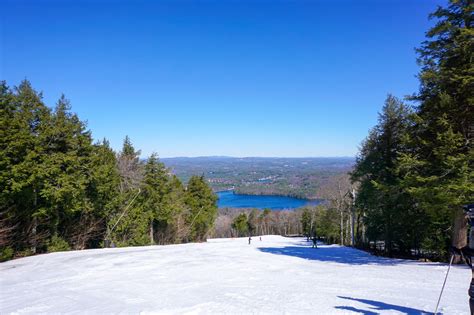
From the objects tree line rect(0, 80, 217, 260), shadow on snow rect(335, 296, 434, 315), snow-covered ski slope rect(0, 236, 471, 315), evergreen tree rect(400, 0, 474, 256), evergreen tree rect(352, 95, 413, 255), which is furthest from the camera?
evergreen tree rect(352, 95, 413, 255)

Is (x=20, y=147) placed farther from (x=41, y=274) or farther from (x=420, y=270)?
(x=420, y=270)

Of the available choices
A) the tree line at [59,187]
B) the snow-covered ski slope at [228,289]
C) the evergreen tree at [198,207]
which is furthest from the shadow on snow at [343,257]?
the evergreen tree at [198,207]

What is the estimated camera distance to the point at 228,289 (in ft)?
26.8

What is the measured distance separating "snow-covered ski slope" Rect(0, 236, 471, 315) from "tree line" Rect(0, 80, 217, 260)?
587cm

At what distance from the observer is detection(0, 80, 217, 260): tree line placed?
16.8 meters

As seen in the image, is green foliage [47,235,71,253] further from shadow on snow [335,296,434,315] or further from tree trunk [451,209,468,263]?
tree trunk [451,209,468,263]

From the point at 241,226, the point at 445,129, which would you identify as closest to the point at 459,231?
the point at 445,129

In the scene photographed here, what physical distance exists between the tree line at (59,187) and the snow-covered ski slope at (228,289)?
5869mm

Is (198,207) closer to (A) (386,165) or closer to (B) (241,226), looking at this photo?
(A) (386,165)

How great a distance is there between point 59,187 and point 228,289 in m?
15.4

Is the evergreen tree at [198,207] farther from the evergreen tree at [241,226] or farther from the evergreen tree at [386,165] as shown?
the evergreen tree at [241,226]

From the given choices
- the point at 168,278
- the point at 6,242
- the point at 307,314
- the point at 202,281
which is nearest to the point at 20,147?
the point at 6,242

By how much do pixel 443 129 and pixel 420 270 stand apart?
18.6ft

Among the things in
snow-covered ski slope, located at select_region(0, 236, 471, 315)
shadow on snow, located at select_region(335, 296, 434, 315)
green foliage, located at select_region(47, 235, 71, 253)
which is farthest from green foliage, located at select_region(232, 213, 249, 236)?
shadow on snow, located at select_region(335, 296, 434, 315)
